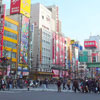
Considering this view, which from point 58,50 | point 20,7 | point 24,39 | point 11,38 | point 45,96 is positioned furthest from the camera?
point 58,50

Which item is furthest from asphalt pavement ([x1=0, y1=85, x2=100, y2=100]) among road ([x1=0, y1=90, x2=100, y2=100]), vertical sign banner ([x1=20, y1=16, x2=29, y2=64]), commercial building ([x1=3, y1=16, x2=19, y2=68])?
vertical sign banner ([x1=20, y1=16, x2=29, y2=64])

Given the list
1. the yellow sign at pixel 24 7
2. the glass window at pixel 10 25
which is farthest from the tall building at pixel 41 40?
the glass window at pixel 10 25

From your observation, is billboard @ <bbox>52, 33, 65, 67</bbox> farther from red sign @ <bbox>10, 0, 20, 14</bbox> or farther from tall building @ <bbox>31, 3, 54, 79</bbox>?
red sign @ <bbox>10, 0, 20, 14</bbox>

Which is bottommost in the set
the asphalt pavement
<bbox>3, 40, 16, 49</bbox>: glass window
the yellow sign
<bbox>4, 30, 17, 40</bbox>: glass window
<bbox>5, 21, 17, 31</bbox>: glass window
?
the asphalt pavement

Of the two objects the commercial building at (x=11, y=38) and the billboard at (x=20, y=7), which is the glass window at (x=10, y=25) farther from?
the billboard at (x=20, y=7)

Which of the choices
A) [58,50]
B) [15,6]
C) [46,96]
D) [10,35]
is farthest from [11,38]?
[46,96]

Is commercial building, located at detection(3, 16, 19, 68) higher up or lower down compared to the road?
higher up

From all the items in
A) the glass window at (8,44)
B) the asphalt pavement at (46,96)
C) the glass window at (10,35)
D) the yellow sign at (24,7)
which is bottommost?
the asphalt pavement at (46,96)

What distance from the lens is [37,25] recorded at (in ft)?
286

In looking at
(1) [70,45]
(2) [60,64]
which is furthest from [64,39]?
(2) [60,64]

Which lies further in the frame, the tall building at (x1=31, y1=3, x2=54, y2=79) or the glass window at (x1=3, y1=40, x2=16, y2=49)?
the tall building at (x1=31, y1=3, x2=54, y2=79)

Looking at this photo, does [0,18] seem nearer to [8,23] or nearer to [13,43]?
[8,23]

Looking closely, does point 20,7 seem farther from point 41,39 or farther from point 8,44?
point 41,39

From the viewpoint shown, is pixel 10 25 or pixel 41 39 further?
pixel 41 39
